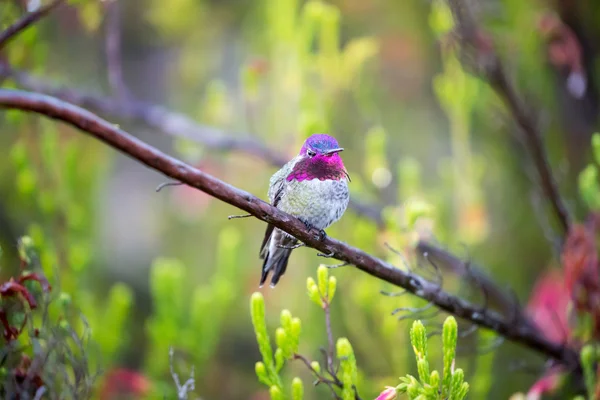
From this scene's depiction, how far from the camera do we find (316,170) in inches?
75.5

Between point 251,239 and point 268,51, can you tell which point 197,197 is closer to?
point 251,239

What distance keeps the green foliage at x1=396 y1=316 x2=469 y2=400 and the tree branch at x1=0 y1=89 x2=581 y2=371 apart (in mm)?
328

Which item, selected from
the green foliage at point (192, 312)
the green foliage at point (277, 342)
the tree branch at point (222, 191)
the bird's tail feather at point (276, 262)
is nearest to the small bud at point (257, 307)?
the green foliage at point (277, 342)

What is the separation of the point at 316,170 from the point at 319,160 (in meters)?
0.11

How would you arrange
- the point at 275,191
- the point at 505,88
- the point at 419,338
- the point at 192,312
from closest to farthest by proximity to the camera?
the point at 419,338 → the point at 275,191 → the point at 505,88 → the point at 192,312

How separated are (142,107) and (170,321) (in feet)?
4.37

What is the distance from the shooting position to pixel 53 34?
5312 millimetres

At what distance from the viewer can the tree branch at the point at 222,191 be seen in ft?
4.52

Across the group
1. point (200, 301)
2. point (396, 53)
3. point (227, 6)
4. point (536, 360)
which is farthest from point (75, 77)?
point (536, 360)

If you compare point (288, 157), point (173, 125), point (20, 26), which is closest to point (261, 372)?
point (20, 26)

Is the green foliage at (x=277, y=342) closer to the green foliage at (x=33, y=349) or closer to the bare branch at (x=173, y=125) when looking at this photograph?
the green foliage at (x=33, y=349)

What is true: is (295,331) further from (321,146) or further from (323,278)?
(321,146)

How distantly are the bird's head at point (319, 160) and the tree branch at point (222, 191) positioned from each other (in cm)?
20

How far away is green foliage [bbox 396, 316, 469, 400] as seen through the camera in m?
1.59
